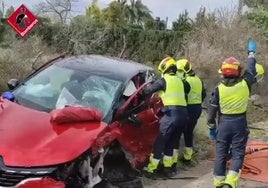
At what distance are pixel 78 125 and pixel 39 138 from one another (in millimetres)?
537

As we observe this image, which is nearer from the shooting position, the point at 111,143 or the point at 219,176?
the point at 111,143

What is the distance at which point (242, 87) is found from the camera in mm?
7281

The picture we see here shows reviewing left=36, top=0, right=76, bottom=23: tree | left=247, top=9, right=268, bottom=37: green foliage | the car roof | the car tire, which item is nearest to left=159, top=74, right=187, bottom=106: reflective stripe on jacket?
the car roof

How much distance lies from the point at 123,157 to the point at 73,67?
155 cm

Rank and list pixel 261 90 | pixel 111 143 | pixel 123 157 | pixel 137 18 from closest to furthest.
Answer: pixel 111 143 < pixel 123 157 < pixel 261 90 < pixel 137 18

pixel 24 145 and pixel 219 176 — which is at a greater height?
pixel 24 145

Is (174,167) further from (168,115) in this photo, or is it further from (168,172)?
(168,115)

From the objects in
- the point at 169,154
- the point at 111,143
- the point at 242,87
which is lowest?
the point at 169,154

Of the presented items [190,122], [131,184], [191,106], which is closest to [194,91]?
[191,106]

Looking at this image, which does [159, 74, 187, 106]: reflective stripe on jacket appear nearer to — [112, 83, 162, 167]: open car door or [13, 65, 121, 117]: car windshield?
[112, 83, 162, 167]: open car door

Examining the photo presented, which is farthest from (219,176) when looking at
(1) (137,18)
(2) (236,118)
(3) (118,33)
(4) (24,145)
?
(1) (137,18)

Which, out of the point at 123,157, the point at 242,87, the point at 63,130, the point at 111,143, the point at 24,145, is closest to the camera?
the point at 24,145

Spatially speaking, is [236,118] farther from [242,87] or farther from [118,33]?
[118,33]

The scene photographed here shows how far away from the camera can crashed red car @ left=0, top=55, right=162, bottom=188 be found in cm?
512
